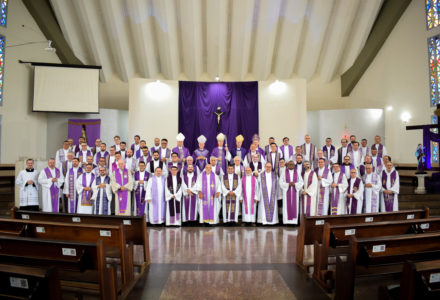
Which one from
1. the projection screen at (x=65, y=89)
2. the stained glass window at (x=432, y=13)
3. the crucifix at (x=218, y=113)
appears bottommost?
the crucifix at (x=218, y=113)

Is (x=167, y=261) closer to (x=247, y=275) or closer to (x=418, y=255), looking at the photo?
(x=247, y=275)

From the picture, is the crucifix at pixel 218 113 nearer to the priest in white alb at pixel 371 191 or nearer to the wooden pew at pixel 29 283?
the priest in white alb at pixel 371 191

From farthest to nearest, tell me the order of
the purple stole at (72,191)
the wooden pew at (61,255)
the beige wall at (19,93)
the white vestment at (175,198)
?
the beige wall at (19,93) → the purple stole at (72,191) → the white vestment at (175,198) → the wooden pew at (61,255)

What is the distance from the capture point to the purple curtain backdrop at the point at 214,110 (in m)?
11.0

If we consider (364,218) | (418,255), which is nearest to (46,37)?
(364,218)

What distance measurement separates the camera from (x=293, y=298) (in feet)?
10.4

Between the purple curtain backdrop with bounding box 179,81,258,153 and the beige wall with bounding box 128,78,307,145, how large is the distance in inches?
10.5

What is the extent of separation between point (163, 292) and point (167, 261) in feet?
3.50

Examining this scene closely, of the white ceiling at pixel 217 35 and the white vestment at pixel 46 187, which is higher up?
the white ceiling at pixel 217 35

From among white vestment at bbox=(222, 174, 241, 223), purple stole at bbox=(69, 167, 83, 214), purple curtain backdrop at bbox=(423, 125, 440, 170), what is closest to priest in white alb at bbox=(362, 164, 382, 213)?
purple curtain backdrop at bbox=(423, 125, 440, 170)

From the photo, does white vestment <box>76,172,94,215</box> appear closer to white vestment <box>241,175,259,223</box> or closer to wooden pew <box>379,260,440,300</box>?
white vestment <box>241,175,259,223</box>

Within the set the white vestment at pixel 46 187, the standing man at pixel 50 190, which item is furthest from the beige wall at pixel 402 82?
the white vestment at pixel 46 187

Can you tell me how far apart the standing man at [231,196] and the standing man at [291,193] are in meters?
1.07

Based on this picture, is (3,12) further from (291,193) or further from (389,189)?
(389,189)
